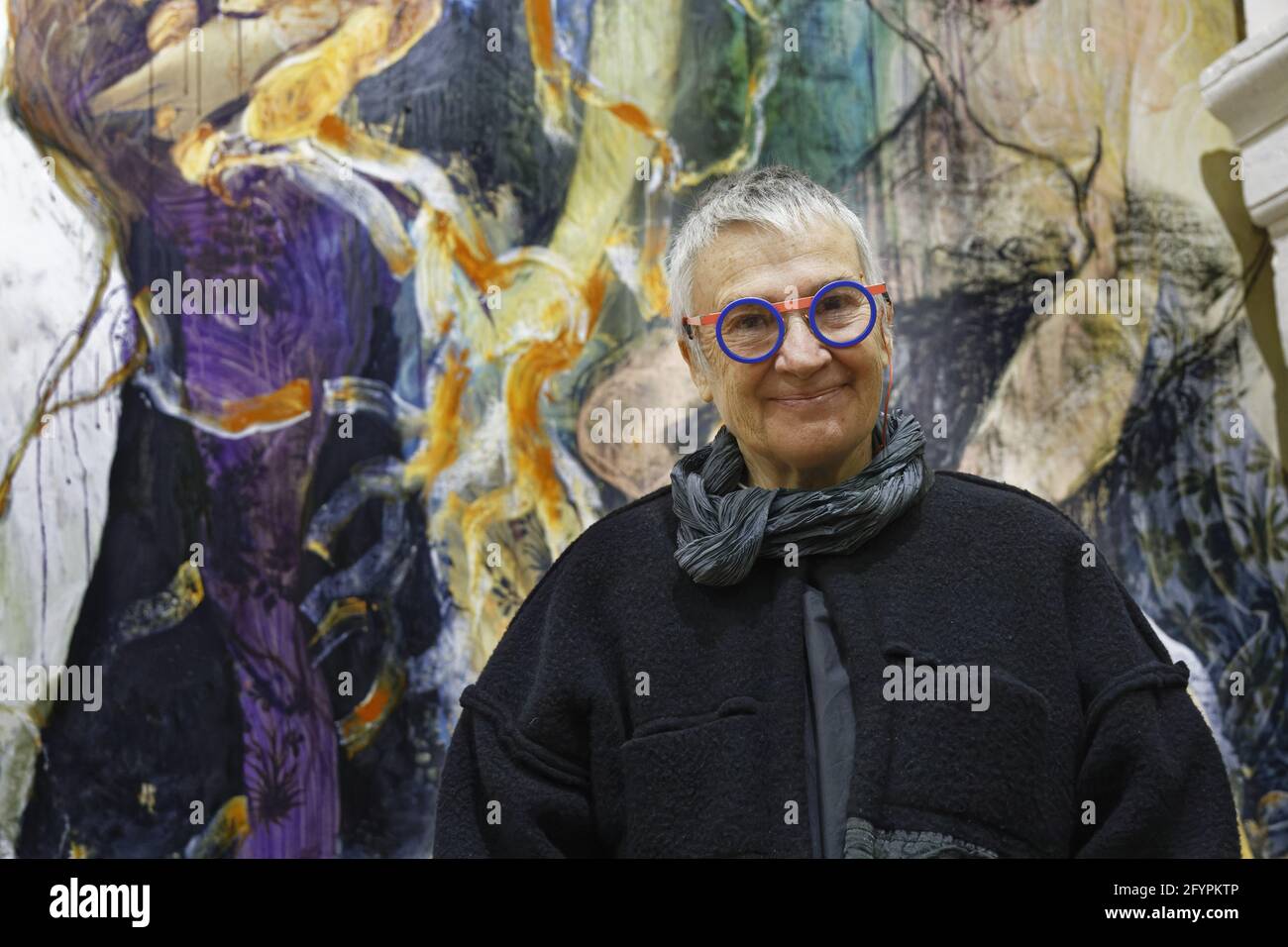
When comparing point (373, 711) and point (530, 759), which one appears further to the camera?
point (373, 711)

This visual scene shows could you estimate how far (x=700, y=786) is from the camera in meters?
1.25

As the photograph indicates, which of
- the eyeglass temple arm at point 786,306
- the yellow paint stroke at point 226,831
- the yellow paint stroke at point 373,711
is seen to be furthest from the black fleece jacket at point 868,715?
the yellow paint stroke at point 226,831

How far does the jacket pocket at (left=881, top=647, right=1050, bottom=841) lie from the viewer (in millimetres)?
1196

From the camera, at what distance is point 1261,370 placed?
2.79 metres

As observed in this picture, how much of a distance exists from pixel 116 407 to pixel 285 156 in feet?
2.20

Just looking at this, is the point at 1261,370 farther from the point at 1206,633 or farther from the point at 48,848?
the point at 48,848

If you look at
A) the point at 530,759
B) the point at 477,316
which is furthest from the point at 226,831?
the point at 530,759
